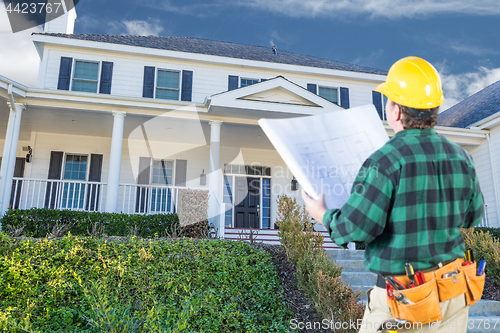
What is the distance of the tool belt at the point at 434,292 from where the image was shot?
139cm

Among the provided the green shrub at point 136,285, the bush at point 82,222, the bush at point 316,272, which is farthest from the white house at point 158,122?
the green shrub at point 136,285

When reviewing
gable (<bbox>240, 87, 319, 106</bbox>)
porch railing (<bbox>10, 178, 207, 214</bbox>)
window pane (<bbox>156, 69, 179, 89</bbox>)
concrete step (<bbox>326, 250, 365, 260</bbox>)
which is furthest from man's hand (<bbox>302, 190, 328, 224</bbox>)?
window pane (<bbox>156, 69, 179, 89</bbox>)

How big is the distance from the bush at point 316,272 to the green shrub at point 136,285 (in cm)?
45

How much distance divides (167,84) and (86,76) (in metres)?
2.52

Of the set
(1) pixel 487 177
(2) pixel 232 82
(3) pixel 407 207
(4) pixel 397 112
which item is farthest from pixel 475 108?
(3) pixel 407 207

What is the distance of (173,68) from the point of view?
12500 mm

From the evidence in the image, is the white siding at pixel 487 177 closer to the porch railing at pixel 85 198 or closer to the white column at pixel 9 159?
the porch railing at pixel 85 198

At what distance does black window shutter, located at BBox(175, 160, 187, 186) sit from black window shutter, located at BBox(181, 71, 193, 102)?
6.87 ft

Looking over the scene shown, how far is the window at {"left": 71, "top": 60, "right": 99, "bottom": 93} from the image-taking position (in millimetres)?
11719

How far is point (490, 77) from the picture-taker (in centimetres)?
1608

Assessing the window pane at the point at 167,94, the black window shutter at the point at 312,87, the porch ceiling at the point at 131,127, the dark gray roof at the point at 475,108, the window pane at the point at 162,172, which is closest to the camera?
the porch ceiling at the point at 131,127

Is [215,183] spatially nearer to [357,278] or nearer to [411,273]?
[357,278]

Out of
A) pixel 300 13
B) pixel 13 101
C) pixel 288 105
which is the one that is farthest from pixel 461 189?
pixel 300 13

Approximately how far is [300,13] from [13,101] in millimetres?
15276
